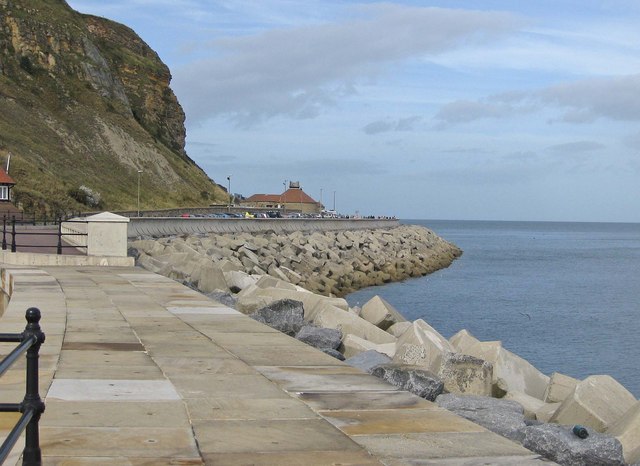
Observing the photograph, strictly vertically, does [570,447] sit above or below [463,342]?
above

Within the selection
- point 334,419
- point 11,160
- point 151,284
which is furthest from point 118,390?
point 11,160

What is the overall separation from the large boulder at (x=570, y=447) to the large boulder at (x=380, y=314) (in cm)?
1053

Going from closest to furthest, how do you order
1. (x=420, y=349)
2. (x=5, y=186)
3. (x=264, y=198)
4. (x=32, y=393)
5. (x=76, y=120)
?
(x=32, y=393)
(x=420, y=349)
(x=5, y=186)
(x=76, y=120)
(x=264, y=198)

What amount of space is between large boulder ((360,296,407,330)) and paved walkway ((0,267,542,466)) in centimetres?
777

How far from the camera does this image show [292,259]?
133 feet

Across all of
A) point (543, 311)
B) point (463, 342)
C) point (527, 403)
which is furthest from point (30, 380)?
point (543, 311)

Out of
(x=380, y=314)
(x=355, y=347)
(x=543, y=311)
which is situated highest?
(x=355, y=347)

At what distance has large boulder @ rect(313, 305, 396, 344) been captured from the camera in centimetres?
1412

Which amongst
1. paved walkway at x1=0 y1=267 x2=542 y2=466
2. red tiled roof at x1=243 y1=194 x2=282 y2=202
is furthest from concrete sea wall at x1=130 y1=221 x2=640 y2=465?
red tiled roof at x1=243 y1=194 x2=282 y2=202

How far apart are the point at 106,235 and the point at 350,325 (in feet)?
24.7

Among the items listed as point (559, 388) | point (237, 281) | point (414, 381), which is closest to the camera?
point (414, 381)

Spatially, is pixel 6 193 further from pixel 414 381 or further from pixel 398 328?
pixel 414 381

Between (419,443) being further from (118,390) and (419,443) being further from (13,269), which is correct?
(13,269)

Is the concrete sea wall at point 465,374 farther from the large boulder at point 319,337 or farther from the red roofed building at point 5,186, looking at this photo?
the red roofed building at point 5,186
